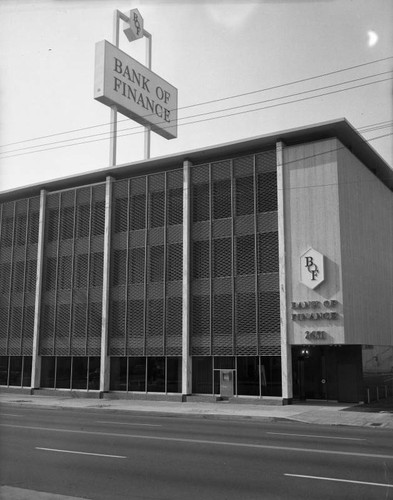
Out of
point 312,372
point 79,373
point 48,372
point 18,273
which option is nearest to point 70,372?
point 79,373

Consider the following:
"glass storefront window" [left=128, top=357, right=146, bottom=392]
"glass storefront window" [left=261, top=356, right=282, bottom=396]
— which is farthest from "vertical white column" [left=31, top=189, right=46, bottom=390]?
"glass storefront window" [left=261, top=356, right=282, bottom=396]

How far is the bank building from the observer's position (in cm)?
2927

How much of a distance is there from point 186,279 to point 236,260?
3191mm

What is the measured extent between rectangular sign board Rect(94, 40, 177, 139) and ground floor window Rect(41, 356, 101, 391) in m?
17.3

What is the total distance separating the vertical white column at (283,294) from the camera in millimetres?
28422

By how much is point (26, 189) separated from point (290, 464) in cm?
3400

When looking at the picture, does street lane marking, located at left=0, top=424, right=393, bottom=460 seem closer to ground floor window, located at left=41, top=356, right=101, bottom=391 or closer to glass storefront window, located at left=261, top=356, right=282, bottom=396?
glass storefront window, located at left=261, top=356, right=282, bottom=396

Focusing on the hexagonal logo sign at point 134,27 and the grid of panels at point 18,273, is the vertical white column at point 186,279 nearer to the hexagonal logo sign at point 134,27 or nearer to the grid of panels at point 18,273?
the hexagonal logo sign at point 134,27

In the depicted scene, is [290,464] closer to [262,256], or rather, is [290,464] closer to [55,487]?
[55,487]

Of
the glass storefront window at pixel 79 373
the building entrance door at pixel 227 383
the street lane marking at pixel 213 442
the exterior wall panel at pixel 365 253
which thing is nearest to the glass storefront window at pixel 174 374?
the building entrance door at pixel 227 383

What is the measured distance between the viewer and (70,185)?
3931cm

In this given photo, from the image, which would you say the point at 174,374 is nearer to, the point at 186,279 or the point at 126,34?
the point at 186,279

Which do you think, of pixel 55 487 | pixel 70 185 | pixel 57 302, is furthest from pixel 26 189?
pixel 55 487

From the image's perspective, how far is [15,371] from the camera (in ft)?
Answer: 129
